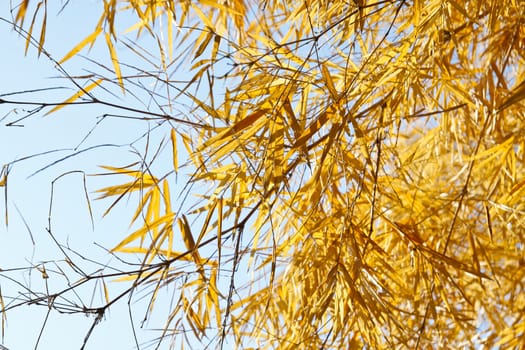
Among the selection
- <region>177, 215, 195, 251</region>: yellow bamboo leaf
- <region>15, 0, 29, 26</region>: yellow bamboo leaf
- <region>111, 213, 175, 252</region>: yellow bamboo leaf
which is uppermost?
<region>15, 0, 29, 26</region>: yellow bamboo leaf

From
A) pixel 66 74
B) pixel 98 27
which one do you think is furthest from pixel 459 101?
pixel 66 74

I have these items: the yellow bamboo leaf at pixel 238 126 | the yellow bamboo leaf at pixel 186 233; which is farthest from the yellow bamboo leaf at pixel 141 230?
the yellow bamboo leaf at pixel 238 126

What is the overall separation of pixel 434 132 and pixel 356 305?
3.08ft

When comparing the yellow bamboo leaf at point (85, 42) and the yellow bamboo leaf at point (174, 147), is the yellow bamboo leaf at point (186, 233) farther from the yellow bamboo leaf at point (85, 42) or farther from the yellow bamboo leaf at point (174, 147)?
the yellow bamboo leaf at point (85, 42)

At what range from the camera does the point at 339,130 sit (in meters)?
1.35

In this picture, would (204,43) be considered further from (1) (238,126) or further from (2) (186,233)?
(2) (186,233)

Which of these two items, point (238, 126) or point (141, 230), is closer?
point (238, 126)

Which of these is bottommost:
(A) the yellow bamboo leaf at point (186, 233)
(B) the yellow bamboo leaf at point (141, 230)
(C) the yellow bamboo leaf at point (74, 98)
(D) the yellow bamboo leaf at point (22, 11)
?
(A) the yellow bamboo leaf at point (186, 233)

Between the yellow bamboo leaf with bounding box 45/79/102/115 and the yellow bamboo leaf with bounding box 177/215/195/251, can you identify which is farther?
the yellow bamboo leaf with bounding box 177/215/195/251

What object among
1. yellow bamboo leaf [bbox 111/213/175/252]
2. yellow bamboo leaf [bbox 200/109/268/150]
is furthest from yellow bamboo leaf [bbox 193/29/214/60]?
yellow bamboo leaf [bbox 111/213/175/252]

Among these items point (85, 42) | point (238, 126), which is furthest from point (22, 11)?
point (238, 126)

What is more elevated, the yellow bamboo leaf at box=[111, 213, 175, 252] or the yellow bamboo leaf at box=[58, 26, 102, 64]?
the yellow bamboo leaf at box=[58, 26, 102, 64]

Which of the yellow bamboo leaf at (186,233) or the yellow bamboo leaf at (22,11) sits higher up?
the yellow bamboo leaf at (22,11)

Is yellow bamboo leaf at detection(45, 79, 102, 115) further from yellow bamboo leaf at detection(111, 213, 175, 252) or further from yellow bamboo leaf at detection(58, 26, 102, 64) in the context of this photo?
yellow bamboo leaf at detection(111, 213, 175, 252)
